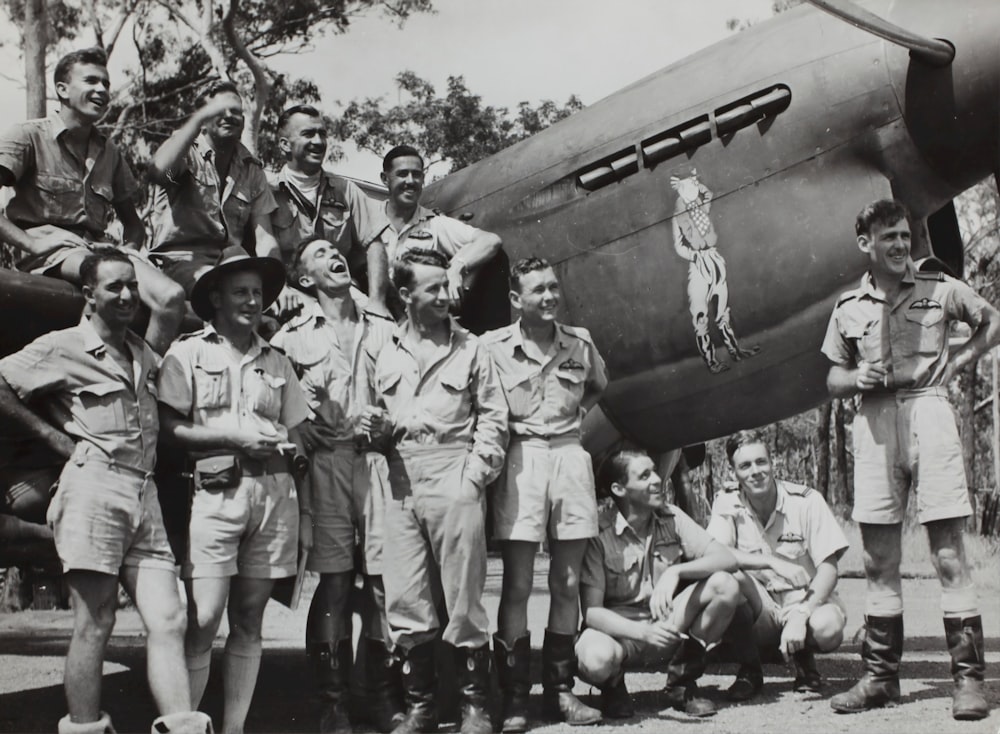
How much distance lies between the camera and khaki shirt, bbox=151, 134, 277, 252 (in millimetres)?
5285

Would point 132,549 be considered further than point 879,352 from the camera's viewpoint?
No

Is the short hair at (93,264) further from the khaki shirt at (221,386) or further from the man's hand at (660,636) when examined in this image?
the man's hand at (660,636)

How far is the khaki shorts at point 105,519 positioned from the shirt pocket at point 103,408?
0.12 m

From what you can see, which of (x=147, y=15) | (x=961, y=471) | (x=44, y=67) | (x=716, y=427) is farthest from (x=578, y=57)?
(x=147, y=15)

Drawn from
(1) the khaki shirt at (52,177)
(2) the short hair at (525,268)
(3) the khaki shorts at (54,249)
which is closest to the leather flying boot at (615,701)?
(2) the short hair at (525,268)

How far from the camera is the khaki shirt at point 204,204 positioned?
5.29 meters

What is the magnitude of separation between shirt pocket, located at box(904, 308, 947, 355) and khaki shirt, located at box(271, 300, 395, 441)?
224 centimetres

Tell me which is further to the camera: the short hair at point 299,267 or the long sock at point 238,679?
the short hair at point 299,267

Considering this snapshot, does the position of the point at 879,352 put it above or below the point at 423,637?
above

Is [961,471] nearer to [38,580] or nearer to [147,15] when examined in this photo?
[38,580]

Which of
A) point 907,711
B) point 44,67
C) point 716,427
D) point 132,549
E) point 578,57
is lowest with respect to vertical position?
point 907,711

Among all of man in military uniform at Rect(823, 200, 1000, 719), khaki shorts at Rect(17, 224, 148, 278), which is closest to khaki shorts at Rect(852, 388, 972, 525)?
man in military uniform at Rect(823, 200, 1000, 719)

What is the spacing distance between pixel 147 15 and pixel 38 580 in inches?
695

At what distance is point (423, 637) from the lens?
4.30 meters
